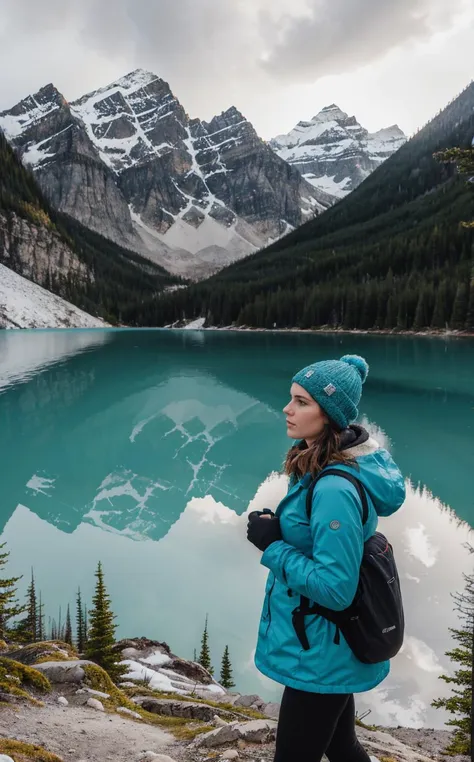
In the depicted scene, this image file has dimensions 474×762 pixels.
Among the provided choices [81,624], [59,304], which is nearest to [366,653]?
[81,624]

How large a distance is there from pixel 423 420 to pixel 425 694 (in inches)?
707

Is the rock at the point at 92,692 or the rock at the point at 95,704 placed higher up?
the rock at the point at 95,704

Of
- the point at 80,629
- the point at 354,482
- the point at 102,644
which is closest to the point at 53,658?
the point at 102,644

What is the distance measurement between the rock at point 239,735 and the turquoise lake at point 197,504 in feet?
11.7

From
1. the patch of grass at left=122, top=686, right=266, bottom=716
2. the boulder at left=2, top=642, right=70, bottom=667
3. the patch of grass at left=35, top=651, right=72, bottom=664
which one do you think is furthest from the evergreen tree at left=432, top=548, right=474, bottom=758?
the boulder at left=2, top=642, right=70, bottom=667

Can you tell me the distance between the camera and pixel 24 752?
3.52 meters

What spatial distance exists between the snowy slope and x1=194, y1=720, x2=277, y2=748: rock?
122m

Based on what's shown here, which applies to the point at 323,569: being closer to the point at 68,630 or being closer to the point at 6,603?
the point at 6,603

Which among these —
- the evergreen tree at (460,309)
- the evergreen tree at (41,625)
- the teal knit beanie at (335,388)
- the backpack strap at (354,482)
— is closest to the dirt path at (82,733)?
the backpack strap at (354,482)

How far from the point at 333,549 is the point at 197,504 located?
12940 mm

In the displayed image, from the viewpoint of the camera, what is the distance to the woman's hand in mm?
2857

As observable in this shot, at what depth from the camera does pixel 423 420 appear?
24.1 m

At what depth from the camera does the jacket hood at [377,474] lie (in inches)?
106

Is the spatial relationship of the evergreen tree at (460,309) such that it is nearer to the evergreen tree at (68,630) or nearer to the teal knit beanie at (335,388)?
the evergreen tree at (68,630)
